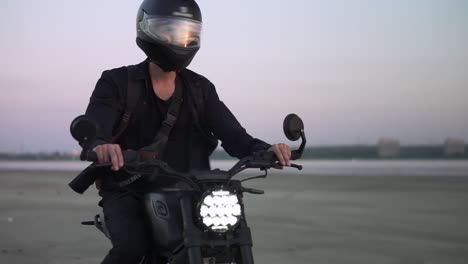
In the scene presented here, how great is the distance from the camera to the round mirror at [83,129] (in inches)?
121

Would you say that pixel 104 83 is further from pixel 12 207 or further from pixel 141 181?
pixel 12 207

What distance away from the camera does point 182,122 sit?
418cm

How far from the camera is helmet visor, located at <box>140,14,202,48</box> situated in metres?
3.88

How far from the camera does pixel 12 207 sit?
15039mm

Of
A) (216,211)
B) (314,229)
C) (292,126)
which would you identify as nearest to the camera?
(216,211)

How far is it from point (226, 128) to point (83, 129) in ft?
4.35

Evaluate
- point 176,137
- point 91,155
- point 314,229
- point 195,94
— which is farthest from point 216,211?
point 314,229

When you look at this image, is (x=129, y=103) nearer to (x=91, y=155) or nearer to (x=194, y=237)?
(x=91, y=155)

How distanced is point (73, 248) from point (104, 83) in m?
5.16

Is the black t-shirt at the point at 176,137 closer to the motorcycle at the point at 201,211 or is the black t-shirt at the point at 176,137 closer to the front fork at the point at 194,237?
the motorcycle at the point at 201,211

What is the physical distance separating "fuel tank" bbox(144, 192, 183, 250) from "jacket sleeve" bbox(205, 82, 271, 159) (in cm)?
77


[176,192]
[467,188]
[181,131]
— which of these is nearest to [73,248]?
[181,131]

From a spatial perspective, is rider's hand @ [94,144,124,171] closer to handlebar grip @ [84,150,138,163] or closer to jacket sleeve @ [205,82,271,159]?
handlebar grip @ [84,150,138,163]

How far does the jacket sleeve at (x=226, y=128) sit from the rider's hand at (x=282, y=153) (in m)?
0.47
